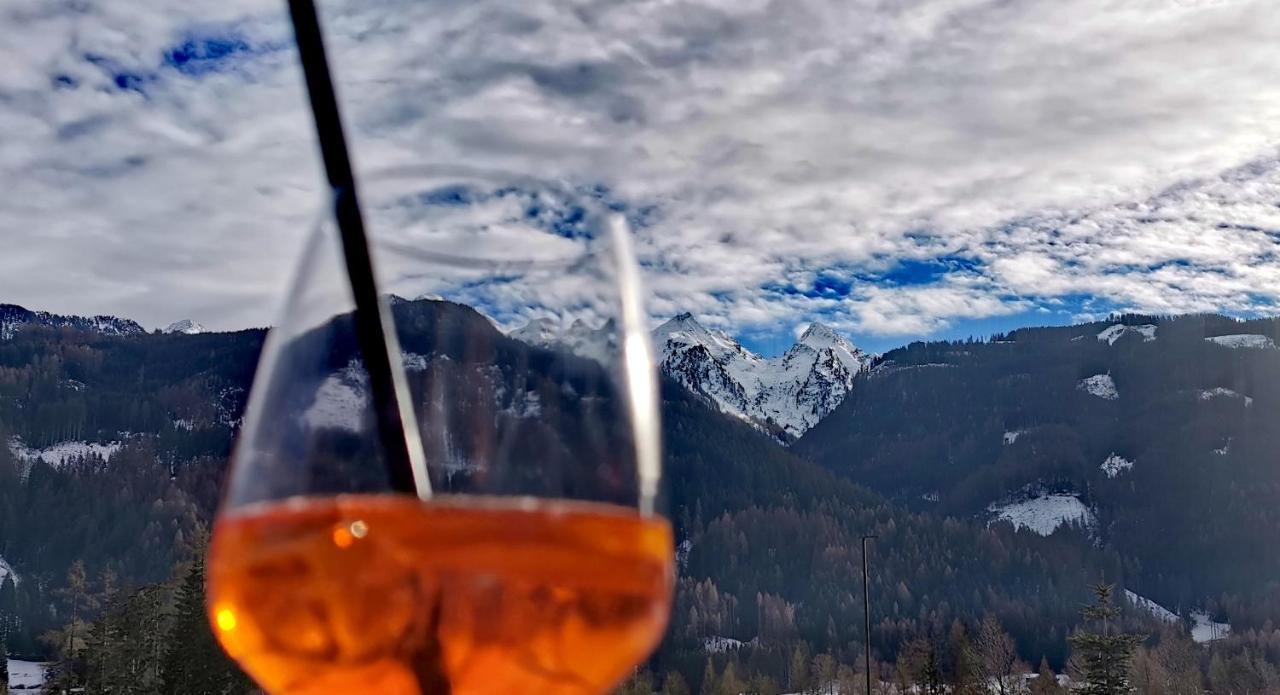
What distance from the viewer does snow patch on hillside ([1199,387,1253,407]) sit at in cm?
17238

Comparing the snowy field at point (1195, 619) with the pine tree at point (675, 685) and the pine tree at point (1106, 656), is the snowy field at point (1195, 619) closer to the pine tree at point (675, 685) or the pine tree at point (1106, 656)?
the pine tree at point (675, 685)

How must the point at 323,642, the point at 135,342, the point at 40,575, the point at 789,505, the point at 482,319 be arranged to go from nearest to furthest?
the point at 323,642 → the point at 482,319 → the point at 40,575 → the point at 789,505 → the point at 135,342

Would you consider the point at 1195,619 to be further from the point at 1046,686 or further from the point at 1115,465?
the point at 1046,686

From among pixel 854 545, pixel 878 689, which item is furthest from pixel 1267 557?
pixel 878 689

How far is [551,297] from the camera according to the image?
78cm

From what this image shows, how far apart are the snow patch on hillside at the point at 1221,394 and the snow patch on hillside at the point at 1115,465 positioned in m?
17.8

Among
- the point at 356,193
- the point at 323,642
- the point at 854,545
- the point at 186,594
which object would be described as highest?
the point at 356,193

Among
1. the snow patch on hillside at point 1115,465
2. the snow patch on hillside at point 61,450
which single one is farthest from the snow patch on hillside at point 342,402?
the snow patch on hillside at point 1115,465

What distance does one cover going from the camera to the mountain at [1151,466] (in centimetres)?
13738

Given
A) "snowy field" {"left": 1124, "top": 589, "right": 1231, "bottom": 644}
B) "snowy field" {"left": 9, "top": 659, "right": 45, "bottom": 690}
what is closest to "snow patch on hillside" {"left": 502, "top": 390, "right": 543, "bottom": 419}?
"snowy field" {"left": 9, "top": 659, "right": 45, "bottom": 690}

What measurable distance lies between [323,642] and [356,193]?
0.26m

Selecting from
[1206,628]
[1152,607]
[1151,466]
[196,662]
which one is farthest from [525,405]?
[1151,466]

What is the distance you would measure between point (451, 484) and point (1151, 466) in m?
179

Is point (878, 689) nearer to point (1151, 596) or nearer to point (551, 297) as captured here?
point (1151, 596)
